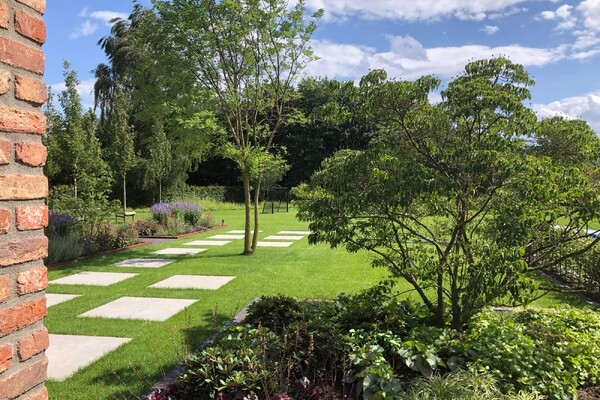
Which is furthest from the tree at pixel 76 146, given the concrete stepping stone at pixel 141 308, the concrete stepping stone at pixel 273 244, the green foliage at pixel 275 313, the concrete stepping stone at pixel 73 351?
the green foliage at pixel 275 313

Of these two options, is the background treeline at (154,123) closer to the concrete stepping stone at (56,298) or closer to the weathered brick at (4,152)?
the weathered brick at (4,152)

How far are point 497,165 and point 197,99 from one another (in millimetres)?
7797

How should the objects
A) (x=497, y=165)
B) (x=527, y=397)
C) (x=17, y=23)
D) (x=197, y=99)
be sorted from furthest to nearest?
(x=197, y=99), (x=497, y=165), (x=527, y=397), (x=17, y=23)

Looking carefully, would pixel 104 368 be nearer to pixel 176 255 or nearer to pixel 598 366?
pixel 598 366

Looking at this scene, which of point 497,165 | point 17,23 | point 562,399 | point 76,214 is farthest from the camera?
point 76,214

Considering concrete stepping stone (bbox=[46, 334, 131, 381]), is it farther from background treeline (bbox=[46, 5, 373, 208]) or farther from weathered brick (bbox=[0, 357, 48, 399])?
background treeline (bbox=[46, 5, 373, 208])

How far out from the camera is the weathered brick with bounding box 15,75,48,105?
1.47 m

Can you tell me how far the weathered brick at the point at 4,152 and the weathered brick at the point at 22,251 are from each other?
0.26 m

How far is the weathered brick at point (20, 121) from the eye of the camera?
1.42 m

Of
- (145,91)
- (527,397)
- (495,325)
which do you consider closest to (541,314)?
(495,325)

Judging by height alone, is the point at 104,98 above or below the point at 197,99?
above

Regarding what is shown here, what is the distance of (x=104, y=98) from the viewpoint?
3503 centimetres

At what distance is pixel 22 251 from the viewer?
4.91ft

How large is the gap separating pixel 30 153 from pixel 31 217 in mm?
Answer: 219
